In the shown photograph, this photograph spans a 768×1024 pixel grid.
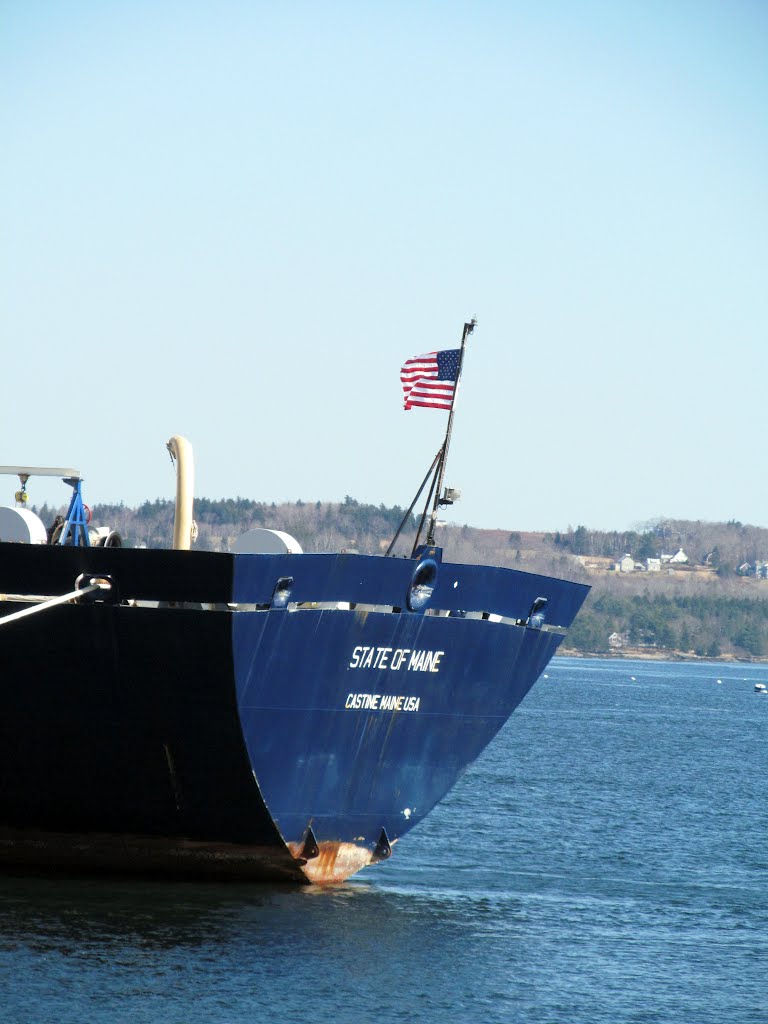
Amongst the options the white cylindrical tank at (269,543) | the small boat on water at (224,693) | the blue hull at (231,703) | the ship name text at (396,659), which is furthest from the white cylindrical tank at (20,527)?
the ship name text at (396,659)

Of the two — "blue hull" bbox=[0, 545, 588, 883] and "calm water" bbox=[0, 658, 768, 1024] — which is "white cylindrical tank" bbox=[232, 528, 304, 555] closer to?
"blue hull" bbox=[0, 545, 588, 883]

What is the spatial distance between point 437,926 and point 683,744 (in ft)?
180

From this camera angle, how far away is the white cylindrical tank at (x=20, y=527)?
23797 mm

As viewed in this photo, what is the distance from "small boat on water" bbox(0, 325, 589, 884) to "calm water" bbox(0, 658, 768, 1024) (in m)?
0.90

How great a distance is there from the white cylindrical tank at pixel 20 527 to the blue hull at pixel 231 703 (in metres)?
2.41

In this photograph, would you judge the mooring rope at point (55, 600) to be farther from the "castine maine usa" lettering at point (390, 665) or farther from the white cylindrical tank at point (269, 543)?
the "castine maine usa" lettering at point (390, 665)

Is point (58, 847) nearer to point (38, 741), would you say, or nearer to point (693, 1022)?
point (38, 741)

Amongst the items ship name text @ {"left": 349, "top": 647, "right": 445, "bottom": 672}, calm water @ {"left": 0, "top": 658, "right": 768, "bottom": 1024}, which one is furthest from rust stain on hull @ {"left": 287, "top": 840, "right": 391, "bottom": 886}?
ship name text @ {"left": 349, "top": 647, "right": 445, "bottom": 672}

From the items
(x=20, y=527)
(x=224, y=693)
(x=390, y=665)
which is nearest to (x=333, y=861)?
(x=390, y=665)

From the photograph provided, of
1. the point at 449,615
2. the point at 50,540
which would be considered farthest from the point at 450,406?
the point at 50,540

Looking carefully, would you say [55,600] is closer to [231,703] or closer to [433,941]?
[231,703]

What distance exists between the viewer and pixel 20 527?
23859mm

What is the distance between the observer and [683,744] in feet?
252

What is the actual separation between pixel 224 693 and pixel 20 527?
15.0 ft
